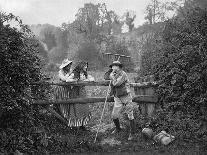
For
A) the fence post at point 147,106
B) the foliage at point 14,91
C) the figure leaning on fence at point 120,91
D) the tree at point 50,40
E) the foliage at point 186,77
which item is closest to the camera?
the foliage at point 14,91

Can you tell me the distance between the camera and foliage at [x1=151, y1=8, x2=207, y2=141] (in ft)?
29.3

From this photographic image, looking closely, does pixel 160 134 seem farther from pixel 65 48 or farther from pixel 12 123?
pixel 65 48

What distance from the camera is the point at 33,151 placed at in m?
7.61

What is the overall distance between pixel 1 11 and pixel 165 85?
5.08m

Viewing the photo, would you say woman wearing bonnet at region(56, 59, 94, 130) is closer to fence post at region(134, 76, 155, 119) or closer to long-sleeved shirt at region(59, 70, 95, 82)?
long-sleeved shirt at region(59, 70, 95, 82)

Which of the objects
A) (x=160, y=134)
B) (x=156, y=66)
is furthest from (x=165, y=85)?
(x=160, y=134)

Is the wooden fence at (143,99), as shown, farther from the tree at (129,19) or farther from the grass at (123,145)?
the tree at (129,19)

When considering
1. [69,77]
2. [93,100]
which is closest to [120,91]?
[93,100]

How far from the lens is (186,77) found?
9.63 metres

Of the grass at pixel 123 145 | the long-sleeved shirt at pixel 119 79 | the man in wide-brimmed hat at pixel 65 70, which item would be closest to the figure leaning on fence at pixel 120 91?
the long-sleeved shirt at pixel 119 79

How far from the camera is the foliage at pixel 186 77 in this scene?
8930 millimetres

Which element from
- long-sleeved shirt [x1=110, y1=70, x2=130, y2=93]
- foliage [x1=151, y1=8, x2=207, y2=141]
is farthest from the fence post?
long-sleeved shirt [x1=110, y1=70, x2=130, y2=93]

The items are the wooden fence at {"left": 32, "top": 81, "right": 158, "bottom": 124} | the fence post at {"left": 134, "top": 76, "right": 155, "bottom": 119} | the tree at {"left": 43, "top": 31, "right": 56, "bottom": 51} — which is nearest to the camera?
the wooden fence at {"left": 32, "top": 81, "right": 158, "bottom": 124}

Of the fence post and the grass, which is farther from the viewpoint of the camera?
the fence post
